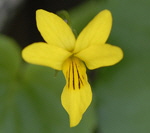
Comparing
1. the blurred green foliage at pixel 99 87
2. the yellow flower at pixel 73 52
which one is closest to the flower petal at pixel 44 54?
the yellow flower at pixel 73 52

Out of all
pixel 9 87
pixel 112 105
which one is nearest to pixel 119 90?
pixel 112 105

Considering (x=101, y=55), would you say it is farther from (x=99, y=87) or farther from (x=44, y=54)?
(x=99, y=87)

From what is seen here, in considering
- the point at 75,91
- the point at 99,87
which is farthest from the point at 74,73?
the point at 99,87

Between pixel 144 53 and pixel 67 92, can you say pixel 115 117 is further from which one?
pixel 67 92

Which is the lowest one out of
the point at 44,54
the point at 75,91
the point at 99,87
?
the point at 99,87

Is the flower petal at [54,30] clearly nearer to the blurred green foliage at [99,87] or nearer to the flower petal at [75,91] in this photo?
the flower petal at [75,91]

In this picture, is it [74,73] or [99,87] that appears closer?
[74,73]
